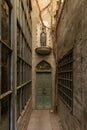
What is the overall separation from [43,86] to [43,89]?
0.15 metres

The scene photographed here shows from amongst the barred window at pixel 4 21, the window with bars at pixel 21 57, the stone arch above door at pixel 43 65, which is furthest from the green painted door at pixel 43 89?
the barred window at pixel 4 21

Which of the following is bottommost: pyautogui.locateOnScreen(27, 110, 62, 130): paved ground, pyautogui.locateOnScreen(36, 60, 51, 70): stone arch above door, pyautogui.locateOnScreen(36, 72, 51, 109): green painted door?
pyautogui.locateOnScreen(27, 110, 62, 130): paved ground

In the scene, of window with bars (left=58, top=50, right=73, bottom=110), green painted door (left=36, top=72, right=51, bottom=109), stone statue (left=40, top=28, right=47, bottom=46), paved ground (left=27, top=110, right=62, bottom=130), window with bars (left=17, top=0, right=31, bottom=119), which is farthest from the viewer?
green painted door (left=36, top=72, right=51, bottom=109)

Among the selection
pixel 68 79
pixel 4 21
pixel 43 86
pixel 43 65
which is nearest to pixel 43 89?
pixel 43 86

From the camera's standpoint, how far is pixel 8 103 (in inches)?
124

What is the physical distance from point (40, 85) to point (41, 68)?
0.85 meters

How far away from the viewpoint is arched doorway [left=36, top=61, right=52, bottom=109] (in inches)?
421

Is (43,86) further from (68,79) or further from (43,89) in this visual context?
(68,79)

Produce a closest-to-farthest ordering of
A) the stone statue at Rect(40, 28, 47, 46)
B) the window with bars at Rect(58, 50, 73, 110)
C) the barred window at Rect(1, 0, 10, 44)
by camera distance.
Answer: the barred window at Rect(1, 0, 10, 44) → the window with bars at Rect(58, 50, 73, 110) → the stone statue at Rect(40, 28, 47, 46)

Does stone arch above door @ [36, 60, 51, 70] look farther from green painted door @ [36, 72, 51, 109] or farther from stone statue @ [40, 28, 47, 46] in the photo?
stone statue @ [40, 28, 47, 46]

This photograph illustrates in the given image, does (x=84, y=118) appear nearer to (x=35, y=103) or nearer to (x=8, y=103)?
(x=8, y=103)

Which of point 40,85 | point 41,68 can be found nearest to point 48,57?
point 41,68

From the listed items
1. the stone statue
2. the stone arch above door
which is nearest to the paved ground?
the stone arch above door

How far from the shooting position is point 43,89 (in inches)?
424
